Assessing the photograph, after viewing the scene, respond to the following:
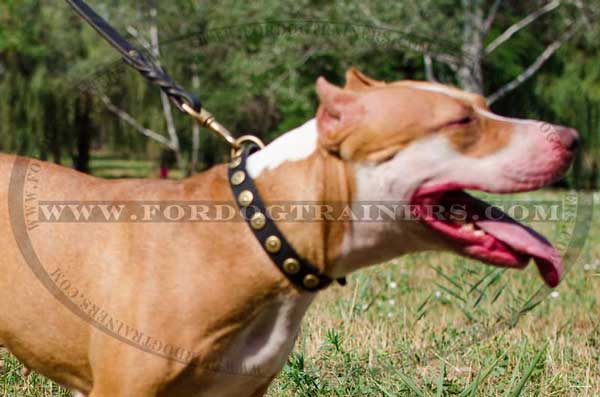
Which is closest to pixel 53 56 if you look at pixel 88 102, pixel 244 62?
pixel 88 102

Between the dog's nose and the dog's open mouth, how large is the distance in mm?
247

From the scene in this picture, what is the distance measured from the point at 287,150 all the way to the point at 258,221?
21 cm

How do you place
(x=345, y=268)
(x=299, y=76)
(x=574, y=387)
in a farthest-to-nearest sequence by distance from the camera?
(x=299, y=76) < (x=574, y=387) < (x=345, y=268)

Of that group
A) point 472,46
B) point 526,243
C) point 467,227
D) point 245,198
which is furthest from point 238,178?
point 472,46

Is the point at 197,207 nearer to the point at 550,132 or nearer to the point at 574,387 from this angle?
the point at 550,132

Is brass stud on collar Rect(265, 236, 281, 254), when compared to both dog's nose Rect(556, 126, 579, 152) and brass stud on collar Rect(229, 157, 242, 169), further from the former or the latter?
dog's nose Rect(556, 126, 579, 152)

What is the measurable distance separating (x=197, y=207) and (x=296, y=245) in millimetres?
343

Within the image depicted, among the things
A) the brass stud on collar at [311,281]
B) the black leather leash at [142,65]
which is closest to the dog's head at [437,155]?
the brass stud on collar at [311,281]

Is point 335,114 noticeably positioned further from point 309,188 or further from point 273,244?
point 273,244

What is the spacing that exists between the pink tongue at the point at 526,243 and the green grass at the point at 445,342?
85 cm

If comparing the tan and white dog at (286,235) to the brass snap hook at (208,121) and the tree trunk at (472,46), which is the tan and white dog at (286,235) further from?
the tree trunk at (472,46)

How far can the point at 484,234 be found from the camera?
2.03 meters

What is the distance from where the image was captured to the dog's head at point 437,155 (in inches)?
76.9

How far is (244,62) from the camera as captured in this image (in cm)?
1675
